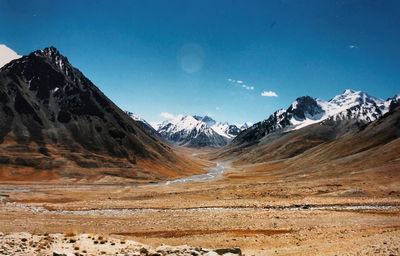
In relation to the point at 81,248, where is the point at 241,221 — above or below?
below

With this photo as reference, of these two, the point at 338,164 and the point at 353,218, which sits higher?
the point at 338,164

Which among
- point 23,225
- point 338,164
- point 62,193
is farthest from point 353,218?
point 338,164

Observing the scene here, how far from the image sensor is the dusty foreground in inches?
1530

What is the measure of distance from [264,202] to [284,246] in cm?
4636

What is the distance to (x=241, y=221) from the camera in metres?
63.2

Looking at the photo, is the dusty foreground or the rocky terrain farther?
the dusty foreground

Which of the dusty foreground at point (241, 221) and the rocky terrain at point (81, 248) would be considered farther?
the dusty foreground at point (241, 221)

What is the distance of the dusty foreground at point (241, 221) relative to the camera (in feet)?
127

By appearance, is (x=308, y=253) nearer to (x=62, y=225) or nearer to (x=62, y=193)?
(x=62, y=225)

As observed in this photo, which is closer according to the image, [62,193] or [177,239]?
[177,239]

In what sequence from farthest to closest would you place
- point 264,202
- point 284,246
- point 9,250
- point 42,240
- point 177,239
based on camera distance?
point 264,202 → point 177,239 → point 284,246 → point 42,240 → point 9,250

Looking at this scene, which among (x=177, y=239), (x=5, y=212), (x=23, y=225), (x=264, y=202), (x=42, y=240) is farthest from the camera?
(x=264, y=202)

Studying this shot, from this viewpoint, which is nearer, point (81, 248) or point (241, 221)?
point (81, 248)

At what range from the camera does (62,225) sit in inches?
2472
